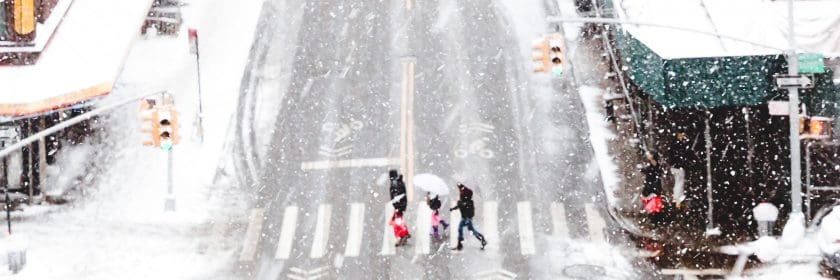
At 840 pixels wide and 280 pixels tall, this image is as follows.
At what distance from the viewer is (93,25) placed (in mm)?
34406

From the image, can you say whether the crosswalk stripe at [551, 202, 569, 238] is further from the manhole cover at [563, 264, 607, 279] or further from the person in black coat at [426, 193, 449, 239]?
the person in black coat at [426, 193, 449, 239]

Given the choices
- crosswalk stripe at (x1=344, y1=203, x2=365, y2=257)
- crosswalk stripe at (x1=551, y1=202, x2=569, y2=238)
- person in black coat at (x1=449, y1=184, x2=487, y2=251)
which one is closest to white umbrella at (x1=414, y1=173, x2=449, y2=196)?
person in black coat at (x1=449, y1=184, x2=487, y2=251)

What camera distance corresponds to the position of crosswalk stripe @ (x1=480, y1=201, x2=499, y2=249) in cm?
2653

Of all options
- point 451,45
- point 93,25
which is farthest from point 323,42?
point 93,25

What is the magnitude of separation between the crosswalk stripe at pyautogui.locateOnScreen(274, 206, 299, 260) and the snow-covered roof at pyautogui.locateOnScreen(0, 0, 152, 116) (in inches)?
254

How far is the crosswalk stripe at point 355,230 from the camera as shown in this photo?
26.5 metres

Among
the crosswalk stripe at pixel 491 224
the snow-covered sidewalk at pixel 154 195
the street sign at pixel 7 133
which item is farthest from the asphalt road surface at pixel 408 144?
the street sign at pixel 7 133

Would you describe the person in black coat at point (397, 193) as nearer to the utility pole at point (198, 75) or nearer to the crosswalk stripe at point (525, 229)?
the crosswalk stripe at point (525, 229)

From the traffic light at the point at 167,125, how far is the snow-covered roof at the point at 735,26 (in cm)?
1129

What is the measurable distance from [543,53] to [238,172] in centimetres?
1018

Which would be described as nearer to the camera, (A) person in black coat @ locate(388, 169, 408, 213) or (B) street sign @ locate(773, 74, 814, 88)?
(B) street sign @ locate(773, 74, 814, 88)

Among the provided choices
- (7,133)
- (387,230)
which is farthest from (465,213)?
(7,133)

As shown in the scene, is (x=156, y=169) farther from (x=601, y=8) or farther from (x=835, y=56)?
(x=835, y=56)

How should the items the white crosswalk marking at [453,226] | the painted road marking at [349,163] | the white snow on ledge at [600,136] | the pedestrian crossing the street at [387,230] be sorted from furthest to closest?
the painted road marking at [349,163] → the white snow on ledge at [600,136] → the pedestrian crossing the street at [387,230] → the white crosswalk marking at [453,226]
